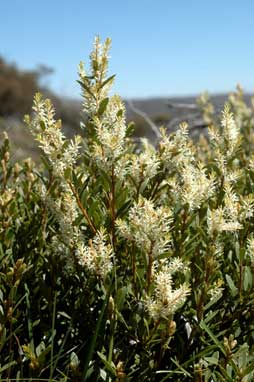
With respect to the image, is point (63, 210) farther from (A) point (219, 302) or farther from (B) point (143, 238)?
(A) point (219, 302)

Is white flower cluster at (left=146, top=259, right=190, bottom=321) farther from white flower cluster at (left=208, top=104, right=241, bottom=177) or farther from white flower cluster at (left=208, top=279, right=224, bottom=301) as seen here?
white flower cluster at (left=208, top=104, right=241, bottom=177)

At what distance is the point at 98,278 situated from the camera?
164 cm

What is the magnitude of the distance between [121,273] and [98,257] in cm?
21

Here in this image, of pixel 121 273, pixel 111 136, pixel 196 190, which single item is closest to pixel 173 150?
pixel 196 190

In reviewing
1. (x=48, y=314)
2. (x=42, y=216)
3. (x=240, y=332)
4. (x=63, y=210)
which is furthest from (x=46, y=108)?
(x=240, y=332)

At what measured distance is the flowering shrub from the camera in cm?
154

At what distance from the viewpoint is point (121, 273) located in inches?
69.3

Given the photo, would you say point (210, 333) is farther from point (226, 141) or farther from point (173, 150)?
point (226, 141)

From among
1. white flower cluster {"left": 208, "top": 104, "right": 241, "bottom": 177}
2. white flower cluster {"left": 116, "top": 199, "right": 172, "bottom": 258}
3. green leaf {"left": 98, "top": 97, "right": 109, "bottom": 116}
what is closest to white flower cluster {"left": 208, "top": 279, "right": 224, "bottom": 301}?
white flower cluster {"left": 116, "top": 199, "right": 172, "bottom": 258}

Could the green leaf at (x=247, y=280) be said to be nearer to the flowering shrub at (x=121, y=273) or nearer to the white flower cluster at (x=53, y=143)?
the flowering shrub at (x=121, y=273)

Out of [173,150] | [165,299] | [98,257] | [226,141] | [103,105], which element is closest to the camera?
[165,299]

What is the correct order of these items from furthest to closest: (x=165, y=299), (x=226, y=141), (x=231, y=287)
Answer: (x=226, y=141) → (x=231, y=287) → (x=165, y=299)

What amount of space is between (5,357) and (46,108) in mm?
746

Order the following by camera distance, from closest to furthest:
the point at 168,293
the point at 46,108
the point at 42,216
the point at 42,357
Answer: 1. the point at 168,293
2. the point at 42,357
3. the point at 46,108
4. the point at 42,216
